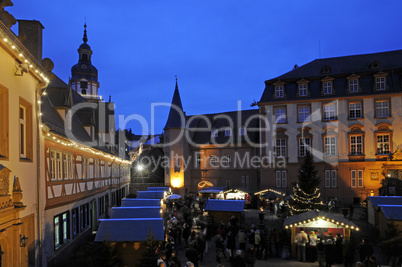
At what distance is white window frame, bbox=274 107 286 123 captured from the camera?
131ft

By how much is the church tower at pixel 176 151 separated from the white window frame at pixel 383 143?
22.6m

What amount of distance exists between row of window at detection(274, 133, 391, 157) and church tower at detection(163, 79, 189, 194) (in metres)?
13.0

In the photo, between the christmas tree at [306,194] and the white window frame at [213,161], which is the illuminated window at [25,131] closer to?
the christmas tree at [306,194]

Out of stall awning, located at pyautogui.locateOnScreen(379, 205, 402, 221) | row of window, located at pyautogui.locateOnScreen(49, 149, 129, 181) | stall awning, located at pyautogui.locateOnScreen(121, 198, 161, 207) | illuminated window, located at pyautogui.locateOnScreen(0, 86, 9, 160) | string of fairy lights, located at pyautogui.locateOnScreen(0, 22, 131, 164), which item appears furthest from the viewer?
stall awning, located at pyautogui.locateOnScreen(121, 198, 161, 207)

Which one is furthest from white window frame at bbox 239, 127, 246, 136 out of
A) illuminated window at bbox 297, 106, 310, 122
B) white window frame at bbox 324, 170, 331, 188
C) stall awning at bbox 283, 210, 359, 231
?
stall awning at bbox 283, 210, 359, 231

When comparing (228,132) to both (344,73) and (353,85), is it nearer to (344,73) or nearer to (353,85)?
(344,73)

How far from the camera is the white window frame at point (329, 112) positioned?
38.4 meters

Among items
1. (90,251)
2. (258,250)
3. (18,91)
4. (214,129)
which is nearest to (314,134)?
(214,129)

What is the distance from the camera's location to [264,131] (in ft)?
132

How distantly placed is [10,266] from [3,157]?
9.63 feet

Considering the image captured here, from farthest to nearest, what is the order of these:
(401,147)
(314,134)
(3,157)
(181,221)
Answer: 1. (314,134)
2. (401,147)
3. (181,221)
4. (3,157)

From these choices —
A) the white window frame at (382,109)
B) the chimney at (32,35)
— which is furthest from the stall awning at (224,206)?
the white window frame at (382,109)

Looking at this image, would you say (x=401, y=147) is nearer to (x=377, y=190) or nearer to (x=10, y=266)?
(x=377, y=190)

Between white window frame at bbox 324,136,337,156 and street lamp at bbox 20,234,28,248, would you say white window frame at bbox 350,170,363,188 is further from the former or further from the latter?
street lamp at bbox 20,234,28,248
